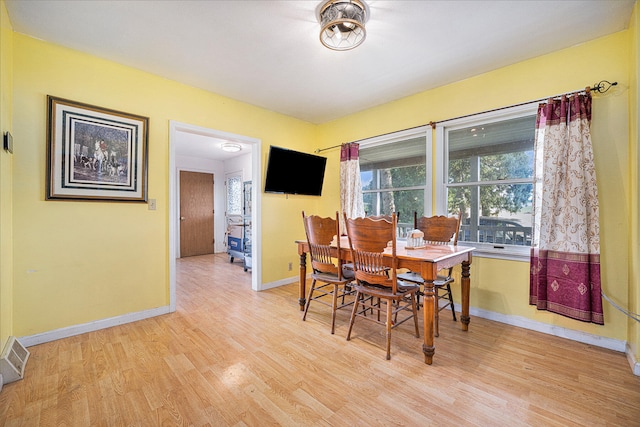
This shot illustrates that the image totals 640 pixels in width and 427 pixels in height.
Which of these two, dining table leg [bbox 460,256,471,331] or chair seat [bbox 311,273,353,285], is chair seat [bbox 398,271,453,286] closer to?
dining table leg [bbox 460,256,471,331]

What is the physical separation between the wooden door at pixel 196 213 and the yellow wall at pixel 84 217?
12.6 ft

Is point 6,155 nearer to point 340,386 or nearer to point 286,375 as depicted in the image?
point 286,375

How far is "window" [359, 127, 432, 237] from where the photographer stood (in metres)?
3.35

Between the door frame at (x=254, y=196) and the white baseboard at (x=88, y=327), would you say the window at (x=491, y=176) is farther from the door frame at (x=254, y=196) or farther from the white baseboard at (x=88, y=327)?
the white baseboard at (x=88, y=327)

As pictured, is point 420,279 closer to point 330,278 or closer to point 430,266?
point 430,266

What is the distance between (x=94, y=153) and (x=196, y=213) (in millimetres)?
4362

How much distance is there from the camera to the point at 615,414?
147cm

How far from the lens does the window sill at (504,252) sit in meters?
2.59

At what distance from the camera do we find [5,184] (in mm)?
1962

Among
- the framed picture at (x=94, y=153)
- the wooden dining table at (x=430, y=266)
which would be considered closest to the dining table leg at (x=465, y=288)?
the wooden dining table at (x=430, y=266)

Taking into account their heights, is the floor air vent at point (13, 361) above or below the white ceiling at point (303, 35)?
below

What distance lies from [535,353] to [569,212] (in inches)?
46.6

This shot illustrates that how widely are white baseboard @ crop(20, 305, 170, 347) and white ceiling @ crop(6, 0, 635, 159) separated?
8.14 feet

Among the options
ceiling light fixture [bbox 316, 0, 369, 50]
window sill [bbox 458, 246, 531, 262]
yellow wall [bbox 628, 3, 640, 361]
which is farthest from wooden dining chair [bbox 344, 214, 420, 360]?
yellow wall [bbox 628, 3, 640, 361]
